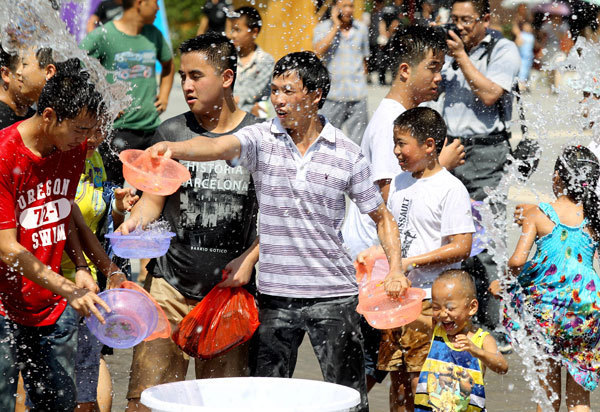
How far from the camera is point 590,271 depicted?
4863mm

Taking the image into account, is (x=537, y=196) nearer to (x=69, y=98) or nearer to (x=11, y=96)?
(x=11, y=96)

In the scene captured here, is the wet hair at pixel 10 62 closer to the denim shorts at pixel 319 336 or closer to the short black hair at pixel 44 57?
the short black hair at pixel 44 57

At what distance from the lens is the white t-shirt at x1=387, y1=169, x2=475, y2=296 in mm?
4770

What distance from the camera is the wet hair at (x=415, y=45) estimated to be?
543cm

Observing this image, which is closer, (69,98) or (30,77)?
(69,98)

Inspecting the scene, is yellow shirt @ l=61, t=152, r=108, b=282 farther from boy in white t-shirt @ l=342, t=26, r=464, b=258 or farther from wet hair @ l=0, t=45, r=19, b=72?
boy in white t-shirt @ l=342, t=26, r=464, b=258

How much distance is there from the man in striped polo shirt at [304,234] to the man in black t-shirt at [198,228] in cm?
20

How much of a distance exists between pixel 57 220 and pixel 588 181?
2482mm

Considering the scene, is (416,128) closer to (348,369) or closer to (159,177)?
(348,369)

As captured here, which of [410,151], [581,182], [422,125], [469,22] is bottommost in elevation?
[581,182]

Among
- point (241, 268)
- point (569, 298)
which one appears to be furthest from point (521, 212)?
point (241, 268)

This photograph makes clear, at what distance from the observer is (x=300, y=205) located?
4.41 meters

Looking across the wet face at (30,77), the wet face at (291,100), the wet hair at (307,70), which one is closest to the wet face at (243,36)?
the wet face at (30,77)

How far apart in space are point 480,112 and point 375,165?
142cm
